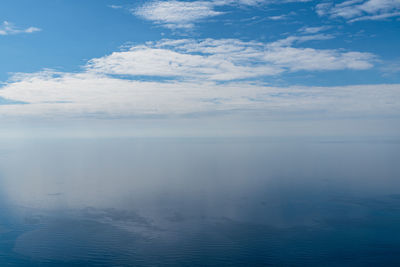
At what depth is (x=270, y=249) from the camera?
50.3 metres

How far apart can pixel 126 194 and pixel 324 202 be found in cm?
6281

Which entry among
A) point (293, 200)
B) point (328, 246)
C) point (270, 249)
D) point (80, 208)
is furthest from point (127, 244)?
point (293, 200)

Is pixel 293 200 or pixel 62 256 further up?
pixel 293 200

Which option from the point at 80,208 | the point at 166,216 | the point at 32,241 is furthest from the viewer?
the point at 80,208

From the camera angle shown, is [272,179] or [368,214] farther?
[272,179]

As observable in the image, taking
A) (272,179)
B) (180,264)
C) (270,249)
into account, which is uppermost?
(272,179)

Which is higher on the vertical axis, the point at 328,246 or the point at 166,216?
the point at 166,216

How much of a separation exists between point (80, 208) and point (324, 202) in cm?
6998

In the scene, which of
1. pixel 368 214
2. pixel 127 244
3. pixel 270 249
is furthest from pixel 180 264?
pixel 368 214

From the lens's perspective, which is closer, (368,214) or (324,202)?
(368,214)

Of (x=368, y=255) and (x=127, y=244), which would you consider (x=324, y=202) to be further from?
(x=127, y=244)

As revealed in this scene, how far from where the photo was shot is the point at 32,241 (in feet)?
177

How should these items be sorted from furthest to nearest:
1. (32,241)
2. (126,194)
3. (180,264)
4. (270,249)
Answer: (126,194)
(32,241)
(270,249)
(180,264)

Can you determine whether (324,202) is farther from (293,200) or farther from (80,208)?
(80,208)
